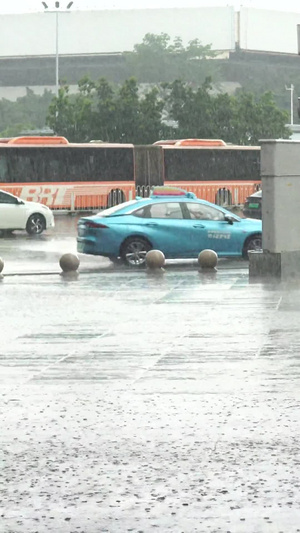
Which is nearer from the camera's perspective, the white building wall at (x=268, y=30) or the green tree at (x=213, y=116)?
the green tree at (x=213, y=116)

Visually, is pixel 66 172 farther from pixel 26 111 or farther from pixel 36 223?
pixel 26 111

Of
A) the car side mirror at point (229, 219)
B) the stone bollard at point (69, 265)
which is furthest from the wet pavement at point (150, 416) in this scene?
the car side mirror at point (229, 219)

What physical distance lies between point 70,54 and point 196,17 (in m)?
16.2

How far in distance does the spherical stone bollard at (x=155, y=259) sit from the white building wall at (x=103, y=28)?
13602cm

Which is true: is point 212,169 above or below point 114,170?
below

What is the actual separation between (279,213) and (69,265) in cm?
423

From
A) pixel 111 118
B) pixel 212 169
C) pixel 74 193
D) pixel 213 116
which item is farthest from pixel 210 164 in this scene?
pixel 213 116

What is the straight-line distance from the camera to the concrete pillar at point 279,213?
2225cm

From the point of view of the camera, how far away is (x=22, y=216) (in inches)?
1491

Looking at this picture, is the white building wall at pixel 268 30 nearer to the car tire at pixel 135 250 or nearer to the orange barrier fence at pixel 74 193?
the orange barrier fence at pixel 74 193

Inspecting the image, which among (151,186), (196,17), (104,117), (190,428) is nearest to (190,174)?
(151,186)

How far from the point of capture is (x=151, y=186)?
54.5 m

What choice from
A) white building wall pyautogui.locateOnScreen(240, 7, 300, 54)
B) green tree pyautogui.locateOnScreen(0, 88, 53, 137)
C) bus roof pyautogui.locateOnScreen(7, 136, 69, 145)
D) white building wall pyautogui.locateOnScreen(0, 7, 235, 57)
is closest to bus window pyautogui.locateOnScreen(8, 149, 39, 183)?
bus roof pyautogui.locateOnScreen(7, 136, 69, 145)

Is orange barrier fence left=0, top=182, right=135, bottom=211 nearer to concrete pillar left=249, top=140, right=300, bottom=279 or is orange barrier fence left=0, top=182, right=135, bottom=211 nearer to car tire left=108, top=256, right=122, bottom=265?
car tire left=108, top=256, right=122, bottom=265
